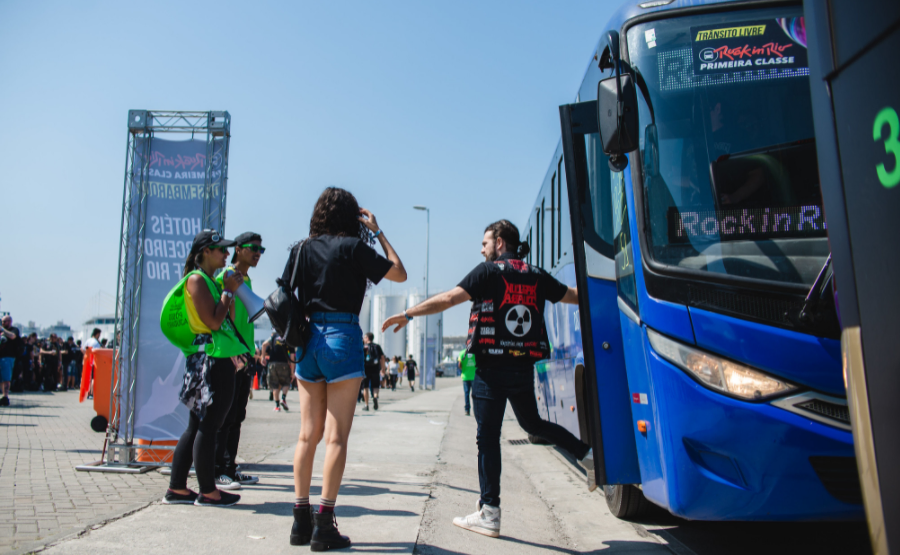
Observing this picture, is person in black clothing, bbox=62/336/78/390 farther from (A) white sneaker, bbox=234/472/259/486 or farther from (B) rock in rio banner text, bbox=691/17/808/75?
(B) rock in rio banner text, bbox=691/17/808/75

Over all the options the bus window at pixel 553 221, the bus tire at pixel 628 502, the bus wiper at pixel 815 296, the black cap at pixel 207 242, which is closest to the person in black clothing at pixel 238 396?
the black cap at pixel 207 242

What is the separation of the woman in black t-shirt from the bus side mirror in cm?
130

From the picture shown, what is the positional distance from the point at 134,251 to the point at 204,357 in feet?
7.91

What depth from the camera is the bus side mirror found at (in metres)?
3.49

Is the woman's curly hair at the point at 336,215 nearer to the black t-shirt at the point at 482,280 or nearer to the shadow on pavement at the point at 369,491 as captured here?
the black t-shirt at the point at 482,280

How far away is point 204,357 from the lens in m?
4.59

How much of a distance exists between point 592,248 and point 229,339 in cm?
253

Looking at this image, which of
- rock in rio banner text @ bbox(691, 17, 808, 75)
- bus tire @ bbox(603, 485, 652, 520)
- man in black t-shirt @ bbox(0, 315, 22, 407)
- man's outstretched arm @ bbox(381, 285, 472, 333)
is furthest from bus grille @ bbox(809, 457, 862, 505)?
man in black t-shirt @ bbox(0, 315, 22, 407)

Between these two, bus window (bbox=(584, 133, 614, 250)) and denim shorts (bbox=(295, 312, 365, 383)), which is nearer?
denim shorts (bbox=(295, 312, 365, 383))

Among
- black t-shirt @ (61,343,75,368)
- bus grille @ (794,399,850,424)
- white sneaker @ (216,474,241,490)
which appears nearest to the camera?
bus grille @ (794,399,850,424)

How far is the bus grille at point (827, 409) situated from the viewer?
2.95m

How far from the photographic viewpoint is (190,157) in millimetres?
6633

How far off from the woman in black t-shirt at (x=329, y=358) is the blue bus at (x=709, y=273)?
1351 mm

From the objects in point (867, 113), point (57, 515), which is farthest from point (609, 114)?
point (57, 515)
